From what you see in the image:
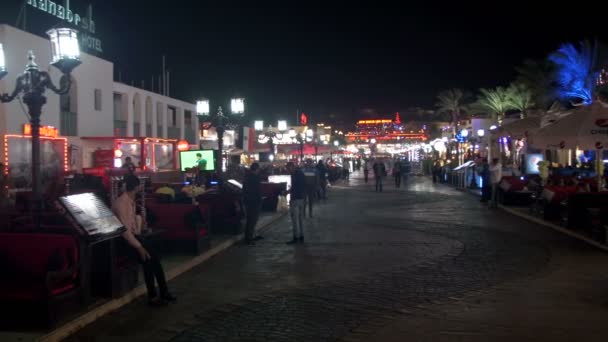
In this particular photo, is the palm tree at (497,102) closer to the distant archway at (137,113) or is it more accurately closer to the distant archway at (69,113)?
the distant archway at (137,113)

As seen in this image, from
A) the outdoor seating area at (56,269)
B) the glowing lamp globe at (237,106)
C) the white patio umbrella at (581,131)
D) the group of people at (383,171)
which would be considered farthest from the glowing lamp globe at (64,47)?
the group of people at (383,171)

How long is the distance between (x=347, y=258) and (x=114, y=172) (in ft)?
41.7

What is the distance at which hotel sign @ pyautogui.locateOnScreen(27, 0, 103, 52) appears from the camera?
102 ft

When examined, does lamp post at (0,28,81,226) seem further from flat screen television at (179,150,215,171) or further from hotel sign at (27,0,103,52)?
hotel sign at (27,0,103,52)

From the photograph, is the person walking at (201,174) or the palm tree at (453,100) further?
the palm tree at (453,100)

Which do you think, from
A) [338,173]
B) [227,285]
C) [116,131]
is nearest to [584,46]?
[338,173]

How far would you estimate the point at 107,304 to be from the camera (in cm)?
727

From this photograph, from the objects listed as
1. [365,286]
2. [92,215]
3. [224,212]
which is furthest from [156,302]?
[224,212]

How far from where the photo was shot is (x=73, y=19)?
109ft

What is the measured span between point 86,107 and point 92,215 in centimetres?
2454

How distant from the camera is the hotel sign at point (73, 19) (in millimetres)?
31219

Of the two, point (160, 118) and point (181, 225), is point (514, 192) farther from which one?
point (160, 118)

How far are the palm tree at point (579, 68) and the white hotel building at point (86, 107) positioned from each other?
82.4 feet

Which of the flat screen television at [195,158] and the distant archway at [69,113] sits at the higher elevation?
the distant archway at [69,113]
